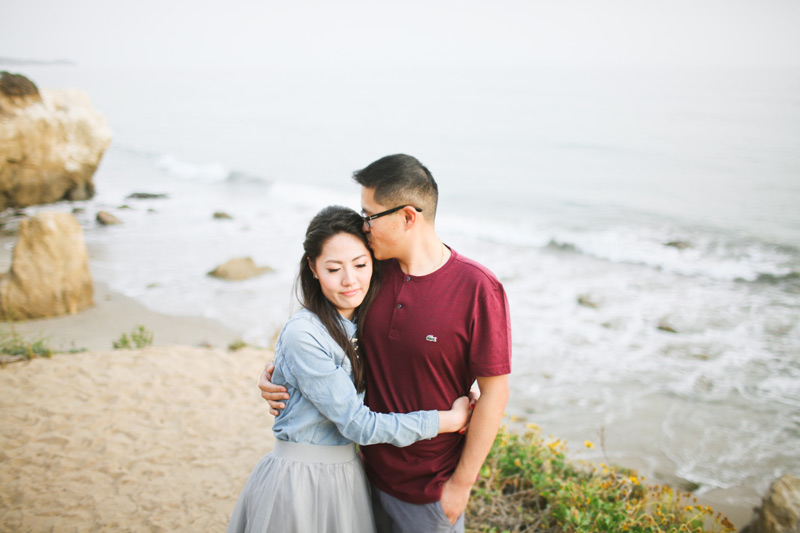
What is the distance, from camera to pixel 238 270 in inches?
470

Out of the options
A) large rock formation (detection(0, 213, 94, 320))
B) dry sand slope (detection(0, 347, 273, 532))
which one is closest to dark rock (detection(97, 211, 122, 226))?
large rock formation (detection(0, 213, 94, 320))

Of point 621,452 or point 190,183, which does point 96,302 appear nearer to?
point 621,452

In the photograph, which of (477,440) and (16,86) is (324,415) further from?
(16,86)

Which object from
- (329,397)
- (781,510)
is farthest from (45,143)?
(781,510)

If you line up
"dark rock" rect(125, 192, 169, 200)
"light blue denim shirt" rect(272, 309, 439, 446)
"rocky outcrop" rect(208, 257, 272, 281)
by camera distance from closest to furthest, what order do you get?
"light blue denim shirt" rect(272, 309, 439, 446)
"rocky outcrop" rect(208, 257, 272, 281)
"dark rock" rect(125, 192, 169, 200)

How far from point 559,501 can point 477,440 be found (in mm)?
2156

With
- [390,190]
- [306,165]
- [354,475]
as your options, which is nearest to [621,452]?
[354,475]

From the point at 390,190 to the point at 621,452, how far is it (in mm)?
5580

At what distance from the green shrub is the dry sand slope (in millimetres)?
2107

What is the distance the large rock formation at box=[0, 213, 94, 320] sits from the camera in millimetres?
8172

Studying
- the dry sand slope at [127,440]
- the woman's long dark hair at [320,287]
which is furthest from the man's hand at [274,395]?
the dry sand slope at [127,440]

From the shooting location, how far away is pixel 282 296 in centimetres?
1103

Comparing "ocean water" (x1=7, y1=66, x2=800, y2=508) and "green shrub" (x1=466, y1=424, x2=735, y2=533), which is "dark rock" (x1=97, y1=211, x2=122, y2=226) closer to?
"ocean water" (x1=7, y1=66, x2=800, y2=508)

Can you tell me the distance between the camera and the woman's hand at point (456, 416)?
2336 mm
